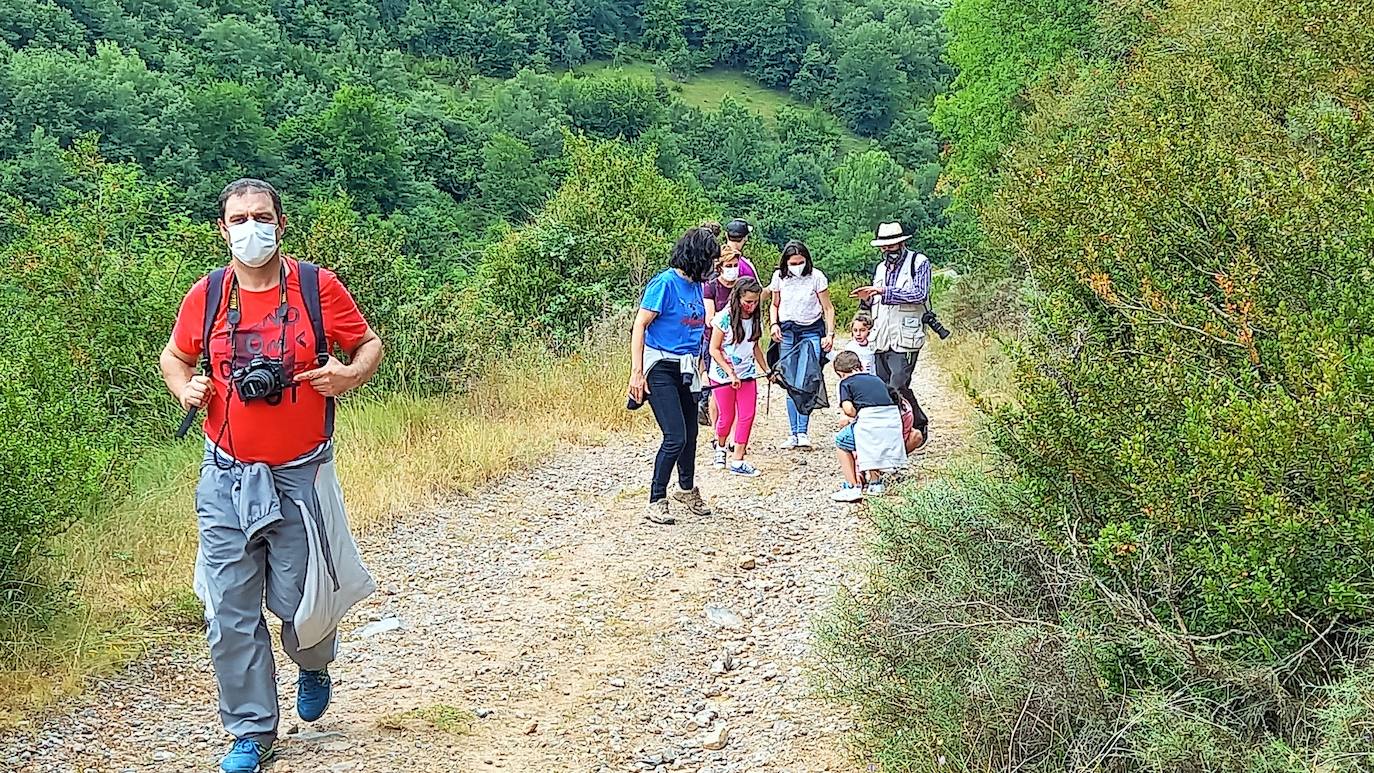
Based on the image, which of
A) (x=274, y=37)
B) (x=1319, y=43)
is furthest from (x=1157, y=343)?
(x=274, y=37)

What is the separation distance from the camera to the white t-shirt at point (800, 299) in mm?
9359

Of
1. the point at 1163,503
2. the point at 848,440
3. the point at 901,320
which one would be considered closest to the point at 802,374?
the point at 901,320

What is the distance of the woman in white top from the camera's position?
9.37 metres

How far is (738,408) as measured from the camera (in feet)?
29.5

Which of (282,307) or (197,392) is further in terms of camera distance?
(282,307)

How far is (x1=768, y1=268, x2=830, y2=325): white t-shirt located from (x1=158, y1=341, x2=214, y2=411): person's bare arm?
232 inches

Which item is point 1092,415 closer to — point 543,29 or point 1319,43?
point 1319,43

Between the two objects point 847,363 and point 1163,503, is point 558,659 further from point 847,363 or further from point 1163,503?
point 847,363

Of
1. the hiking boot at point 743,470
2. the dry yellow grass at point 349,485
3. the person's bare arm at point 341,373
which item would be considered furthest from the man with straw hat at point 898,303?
the person's bare arm at point 341,373

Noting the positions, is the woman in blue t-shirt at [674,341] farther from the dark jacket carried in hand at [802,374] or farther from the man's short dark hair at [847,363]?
the dark jacket carried in hand at [802,374]

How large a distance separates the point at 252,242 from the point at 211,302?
0.83 feet

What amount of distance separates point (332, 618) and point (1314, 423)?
3042mm

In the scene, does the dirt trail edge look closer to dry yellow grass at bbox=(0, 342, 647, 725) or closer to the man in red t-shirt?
dry yellow grass at bbox=(0, 342, 647, 725)

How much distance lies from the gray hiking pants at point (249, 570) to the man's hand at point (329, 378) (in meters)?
0.26
